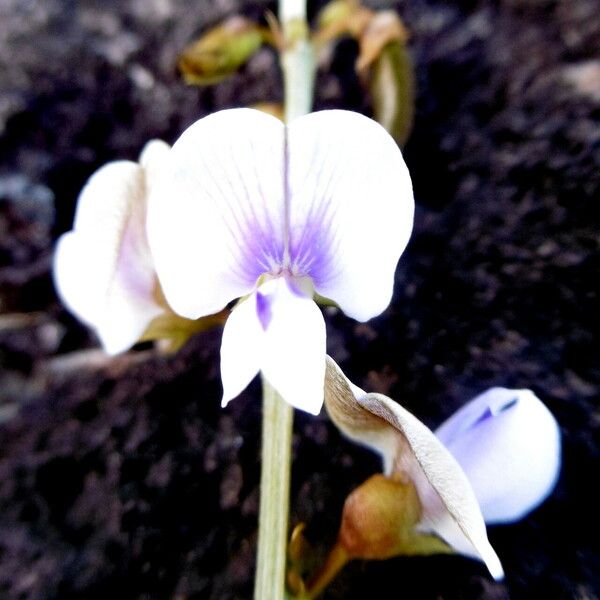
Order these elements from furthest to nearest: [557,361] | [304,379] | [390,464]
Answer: [557,361], [390,464], [304,379]

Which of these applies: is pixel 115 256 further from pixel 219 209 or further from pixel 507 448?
pixel 507 448

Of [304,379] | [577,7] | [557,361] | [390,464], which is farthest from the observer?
[577,7]

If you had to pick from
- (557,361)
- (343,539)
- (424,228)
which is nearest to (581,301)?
(557,361)

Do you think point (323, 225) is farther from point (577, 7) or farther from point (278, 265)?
point (577, 7)

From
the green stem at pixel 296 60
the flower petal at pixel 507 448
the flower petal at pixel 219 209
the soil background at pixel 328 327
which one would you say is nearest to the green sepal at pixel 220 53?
the green stem at pixel 296 60

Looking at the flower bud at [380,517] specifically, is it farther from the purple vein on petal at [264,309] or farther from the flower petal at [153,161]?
the flower petal at [153,161]

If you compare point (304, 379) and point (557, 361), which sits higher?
point (304, 379)
